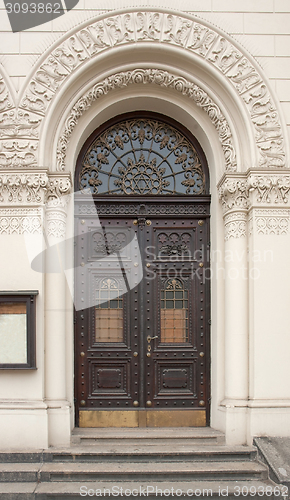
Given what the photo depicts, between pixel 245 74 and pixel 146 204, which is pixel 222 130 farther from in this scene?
pixel 146 204

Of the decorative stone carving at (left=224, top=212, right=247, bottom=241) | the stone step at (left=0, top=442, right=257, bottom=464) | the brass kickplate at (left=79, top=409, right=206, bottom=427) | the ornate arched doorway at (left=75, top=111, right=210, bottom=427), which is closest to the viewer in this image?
the stone step at (left=0, top=442, right=257, bottom=464)

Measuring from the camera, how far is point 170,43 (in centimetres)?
588

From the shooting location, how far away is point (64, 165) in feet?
19.7

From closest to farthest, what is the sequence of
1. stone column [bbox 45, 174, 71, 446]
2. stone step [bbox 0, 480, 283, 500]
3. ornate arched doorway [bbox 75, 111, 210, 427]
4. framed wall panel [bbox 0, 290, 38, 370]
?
stone step [bbox 0, 480, 283, 500] < framed wall panel [bbox 0, 290, 38, 370] < stone column [bbox 45, 174, 71, 446] < ornate arched doorway [bbox 75, 111, 210, 427]

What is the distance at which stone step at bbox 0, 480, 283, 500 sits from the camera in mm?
4703

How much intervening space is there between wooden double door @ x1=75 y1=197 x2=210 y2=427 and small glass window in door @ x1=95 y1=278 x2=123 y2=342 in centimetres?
2

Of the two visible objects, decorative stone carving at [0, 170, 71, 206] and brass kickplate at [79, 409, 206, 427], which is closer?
decorative stone carving at [0, 170, 71, 206]

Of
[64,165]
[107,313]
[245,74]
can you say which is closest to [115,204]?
[64,165]

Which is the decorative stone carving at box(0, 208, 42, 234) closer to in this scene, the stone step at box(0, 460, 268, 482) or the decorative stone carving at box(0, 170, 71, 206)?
the decorative stone carving at box(0, 170, 71, 206)

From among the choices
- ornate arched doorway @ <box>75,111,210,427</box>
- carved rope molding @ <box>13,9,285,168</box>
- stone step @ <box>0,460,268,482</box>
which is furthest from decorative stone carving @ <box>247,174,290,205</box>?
stone step @ <box>0,460,268,482</box>

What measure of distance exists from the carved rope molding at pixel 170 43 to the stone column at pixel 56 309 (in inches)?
46.3

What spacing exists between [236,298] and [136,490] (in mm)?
2742

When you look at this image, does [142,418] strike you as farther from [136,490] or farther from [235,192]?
[235,192]

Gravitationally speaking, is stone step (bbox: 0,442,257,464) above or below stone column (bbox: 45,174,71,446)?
below
